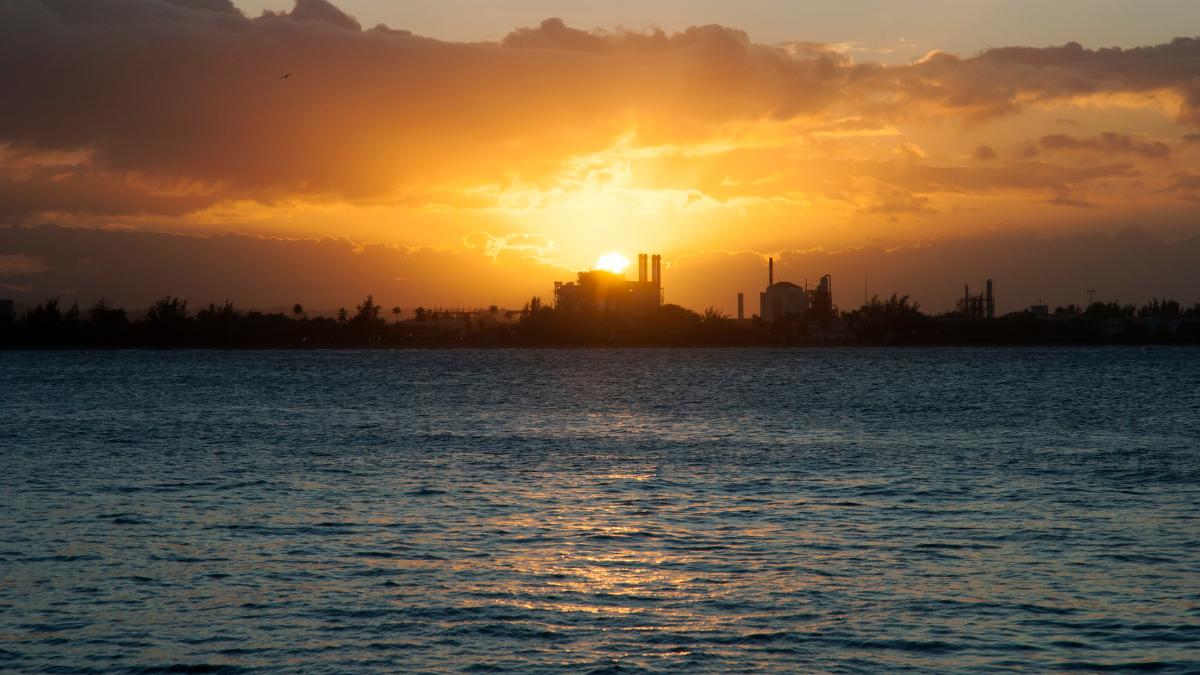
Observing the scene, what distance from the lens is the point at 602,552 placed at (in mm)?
30391

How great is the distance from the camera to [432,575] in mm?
27594

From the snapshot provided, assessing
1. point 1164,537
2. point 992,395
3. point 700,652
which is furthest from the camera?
point 992,395

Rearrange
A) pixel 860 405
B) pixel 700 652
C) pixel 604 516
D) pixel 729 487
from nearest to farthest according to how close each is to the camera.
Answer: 1. pixel 700 652
2. pixel 604 516
3. pixel 729 487
4. pixel 860 405

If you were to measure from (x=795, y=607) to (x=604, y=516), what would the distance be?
43.4 feet

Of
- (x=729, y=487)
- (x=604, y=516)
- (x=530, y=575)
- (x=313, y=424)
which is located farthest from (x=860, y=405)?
(x=530, y=575)

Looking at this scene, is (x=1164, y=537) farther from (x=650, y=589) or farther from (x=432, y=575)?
(x=432, y=575)

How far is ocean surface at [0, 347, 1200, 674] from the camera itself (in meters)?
21.5

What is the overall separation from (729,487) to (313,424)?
46703 millimetres

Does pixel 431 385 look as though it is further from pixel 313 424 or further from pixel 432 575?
pixel 432 575

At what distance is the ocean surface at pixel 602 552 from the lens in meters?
21.5

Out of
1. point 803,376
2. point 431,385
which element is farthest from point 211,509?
point 803,376

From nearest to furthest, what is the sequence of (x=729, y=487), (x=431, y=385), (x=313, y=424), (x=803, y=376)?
(x=729, y=487) < (x=313, y=424) < (x=431, y=385) < (x=803, y=376)

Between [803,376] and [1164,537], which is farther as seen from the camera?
[803,376]

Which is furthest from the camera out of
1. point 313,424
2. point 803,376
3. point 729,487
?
point 803,376
